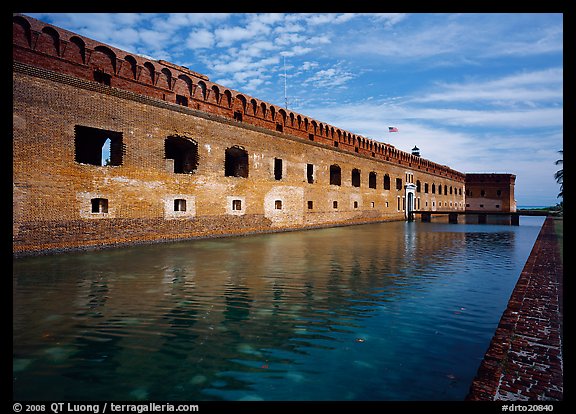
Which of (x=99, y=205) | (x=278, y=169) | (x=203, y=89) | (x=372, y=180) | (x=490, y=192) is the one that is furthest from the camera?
(x=490, y=192)

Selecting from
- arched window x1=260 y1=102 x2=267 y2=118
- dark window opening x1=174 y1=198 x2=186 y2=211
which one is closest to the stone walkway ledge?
dark window opening x1=174 y1=198 x2=186 y2=211

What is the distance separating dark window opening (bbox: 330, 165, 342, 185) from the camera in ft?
73.7

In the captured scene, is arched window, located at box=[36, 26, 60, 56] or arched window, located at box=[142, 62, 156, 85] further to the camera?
arched window, located at box=[142, 62, 156, 85]

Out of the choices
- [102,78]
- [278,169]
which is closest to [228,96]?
[278,169]

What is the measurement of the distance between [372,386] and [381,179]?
86.8ft

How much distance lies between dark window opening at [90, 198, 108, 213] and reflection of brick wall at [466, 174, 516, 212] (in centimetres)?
5334

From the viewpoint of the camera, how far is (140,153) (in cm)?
1136

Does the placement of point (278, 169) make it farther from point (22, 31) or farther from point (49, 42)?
point (22, 31)

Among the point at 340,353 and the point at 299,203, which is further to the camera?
the point at 299,203

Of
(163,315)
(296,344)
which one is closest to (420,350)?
(296,344)

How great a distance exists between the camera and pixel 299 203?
18.6m

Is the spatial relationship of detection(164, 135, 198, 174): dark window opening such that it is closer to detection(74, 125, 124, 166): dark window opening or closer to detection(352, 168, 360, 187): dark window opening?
detection(74, 125, 124, 166): dark window opening

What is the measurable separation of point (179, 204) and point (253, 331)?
991 cm

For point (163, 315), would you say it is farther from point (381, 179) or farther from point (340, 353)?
point (381, 179)
